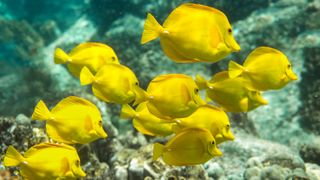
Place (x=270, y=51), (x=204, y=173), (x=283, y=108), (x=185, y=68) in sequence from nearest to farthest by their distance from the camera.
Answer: (x=270, y=51) → (x=204, y=173) → (x=283, y=108) → (x=185, y=68)

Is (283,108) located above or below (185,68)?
below

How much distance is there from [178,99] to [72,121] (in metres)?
0.92

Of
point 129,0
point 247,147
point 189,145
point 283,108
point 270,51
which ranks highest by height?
point 270,51

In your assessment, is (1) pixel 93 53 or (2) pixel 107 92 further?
(1) pixel 93 53

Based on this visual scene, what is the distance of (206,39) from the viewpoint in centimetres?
259

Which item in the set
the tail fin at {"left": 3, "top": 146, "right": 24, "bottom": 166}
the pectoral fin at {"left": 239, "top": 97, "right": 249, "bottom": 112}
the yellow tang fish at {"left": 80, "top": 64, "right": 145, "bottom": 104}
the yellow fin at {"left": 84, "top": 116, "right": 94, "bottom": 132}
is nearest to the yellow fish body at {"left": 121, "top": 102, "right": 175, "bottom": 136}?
the yellow tang fish at {"left": 80, "top": 64, "right": 145, "bottom": 104}

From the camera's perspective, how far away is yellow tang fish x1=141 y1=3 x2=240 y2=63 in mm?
2578

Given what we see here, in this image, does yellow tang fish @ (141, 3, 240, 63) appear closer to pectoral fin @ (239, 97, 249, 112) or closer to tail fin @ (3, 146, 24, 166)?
pectoral fin @ (239, 97, 249, 112)

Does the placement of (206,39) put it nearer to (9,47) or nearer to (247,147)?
(247,147)

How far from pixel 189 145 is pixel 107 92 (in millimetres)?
886

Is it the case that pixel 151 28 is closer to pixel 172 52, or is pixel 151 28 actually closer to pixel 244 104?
pixel 172 52

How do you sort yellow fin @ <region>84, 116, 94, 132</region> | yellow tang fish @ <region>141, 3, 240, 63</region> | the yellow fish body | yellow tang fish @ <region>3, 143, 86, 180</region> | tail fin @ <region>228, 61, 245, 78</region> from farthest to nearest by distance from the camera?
the yellow fish body, yellow fin @ <region>84, 116, 94, 132</region>, tail fin @ <region>228, 61, 245, 78</region>, yellow tang fish @ <region>3, 143, 86, 180</region>, yellow tang fish @ <region>141, 3, 240, 63</region>

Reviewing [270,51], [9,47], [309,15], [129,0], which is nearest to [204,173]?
[270,51]

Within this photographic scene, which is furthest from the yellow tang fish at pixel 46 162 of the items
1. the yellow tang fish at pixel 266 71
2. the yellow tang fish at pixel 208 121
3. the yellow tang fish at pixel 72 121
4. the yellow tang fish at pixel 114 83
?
the yellow tang fish at pixel 266 71
